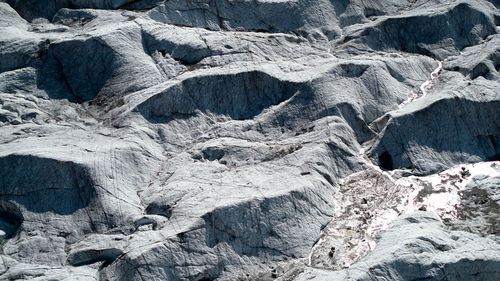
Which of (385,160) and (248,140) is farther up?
(248,140)

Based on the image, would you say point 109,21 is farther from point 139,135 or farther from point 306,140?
point 306,140

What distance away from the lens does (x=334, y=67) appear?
28.8m

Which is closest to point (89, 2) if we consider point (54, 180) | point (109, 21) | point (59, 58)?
point (109, 21)

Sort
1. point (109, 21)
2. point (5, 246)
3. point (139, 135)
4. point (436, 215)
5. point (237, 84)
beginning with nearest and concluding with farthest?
1. point (5, 246)
2. point (436, 215)
3. point (139, 135)
4. point (237, 84)
5. point (109, 21)

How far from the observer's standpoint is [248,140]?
26.4m

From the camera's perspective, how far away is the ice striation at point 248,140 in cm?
2064

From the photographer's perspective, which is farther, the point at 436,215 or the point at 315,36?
the point at 315,36

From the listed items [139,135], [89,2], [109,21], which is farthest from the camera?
[89,2]

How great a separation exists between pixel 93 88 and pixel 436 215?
16637mm

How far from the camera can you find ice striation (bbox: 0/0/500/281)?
2064cm

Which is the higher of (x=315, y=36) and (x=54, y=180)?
(x=315, y=36)

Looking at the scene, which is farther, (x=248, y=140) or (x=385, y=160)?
(x=248, y=140)

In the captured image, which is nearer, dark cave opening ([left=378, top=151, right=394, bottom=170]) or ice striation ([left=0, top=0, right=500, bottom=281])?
ice striation ([left=0, top=0, right=500, bottom=281])

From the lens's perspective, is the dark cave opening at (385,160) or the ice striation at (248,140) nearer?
the ice striation at (248,140)
